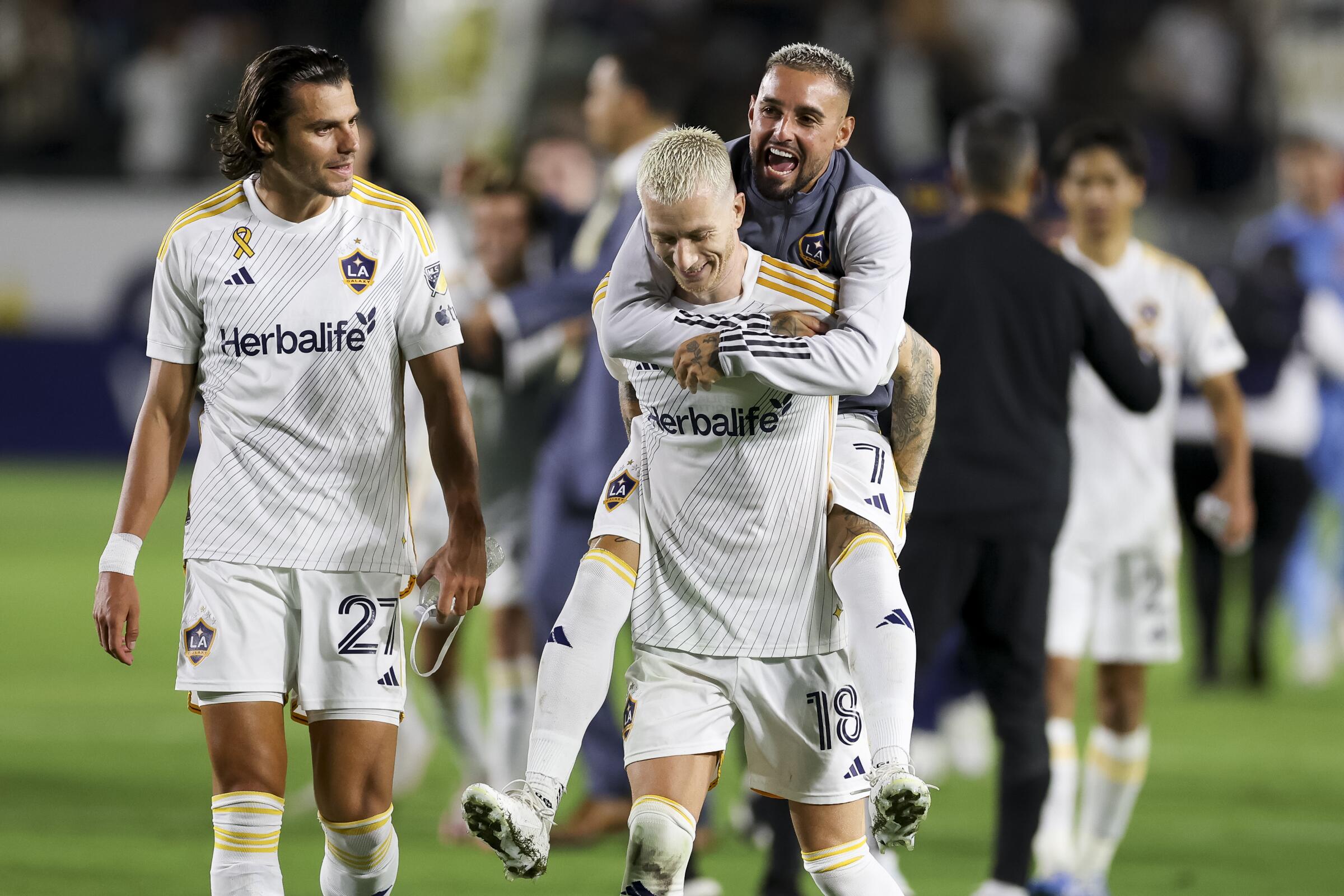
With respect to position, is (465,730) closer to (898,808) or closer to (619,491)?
(619,491)

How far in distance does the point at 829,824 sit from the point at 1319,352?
836 centimetres

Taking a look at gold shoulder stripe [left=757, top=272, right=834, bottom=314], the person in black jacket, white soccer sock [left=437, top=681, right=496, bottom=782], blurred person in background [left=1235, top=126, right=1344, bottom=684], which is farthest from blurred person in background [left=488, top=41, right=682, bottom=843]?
blurred person in background [left=1235, top=126, right=1344, bottom=684]

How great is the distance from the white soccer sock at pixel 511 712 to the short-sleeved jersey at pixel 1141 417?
2.16 metres

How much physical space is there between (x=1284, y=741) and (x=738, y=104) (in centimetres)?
1183

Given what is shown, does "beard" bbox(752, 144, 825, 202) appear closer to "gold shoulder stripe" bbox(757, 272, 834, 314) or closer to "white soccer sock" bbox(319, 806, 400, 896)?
"gold shoulder stripe" bbox(757, 272, 834, 314)

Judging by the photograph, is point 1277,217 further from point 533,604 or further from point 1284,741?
point 533,604

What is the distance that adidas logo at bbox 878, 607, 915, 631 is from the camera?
423 centimetres

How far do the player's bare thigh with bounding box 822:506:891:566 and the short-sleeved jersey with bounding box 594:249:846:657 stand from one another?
0.8 inches

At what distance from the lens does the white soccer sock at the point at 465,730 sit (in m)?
7.66

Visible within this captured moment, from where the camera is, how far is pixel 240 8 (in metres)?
21.6

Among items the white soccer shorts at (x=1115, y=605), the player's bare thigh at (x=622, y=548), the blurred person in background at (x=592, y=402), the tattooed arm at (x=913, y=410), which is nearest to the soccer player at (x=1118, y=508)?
the white soccer shorts at (x=1115, y=605)

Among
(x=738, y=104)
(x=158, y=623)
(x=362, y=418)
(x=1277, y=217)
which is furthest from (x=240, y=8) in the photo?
(x=362, y=418)

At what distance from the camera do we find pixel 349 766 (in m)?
4.59

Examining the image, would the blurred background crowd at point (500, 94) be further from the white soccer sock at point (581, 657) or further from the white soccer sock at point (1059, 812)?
the white soccer sock at point (581, 657)
